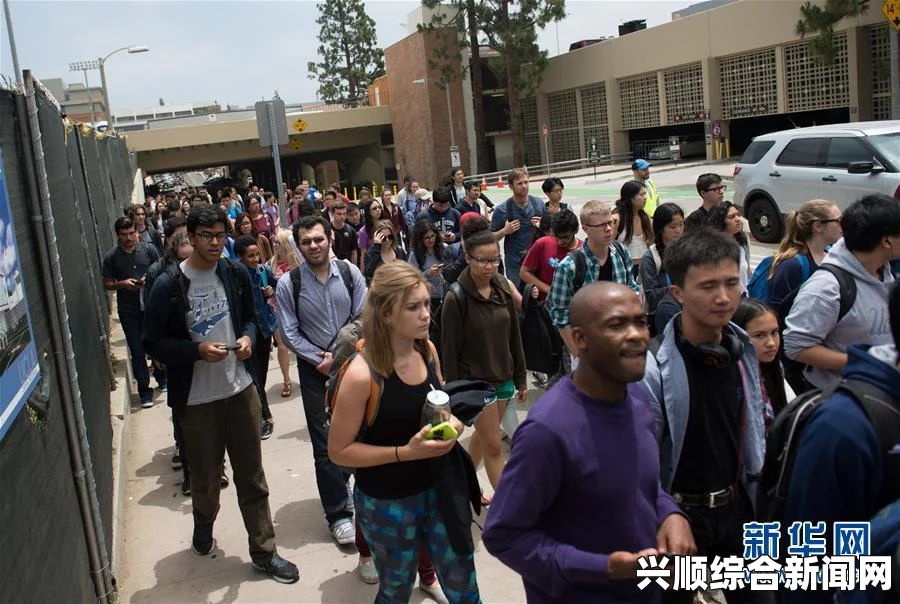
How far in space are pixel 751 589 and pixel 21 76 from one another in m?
4.29

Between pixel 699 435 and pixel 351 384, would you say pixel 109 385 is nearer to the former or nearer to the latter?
pixel 351 384

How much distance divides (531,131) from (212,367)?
158 feet

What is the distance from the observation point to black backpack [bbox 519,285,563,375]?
6199 mm

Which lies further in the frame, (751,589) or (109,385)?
(109,385)

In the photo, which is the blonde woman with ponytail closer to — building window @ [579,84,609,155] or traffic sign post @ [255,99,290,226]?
traffic sign post @ [255,99,290,226]

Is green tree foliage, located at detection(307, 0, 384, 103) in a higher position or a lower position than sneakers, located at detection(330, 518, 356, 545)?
higher

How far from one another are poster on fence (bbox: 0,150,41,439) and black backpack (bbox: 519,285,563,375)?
3.68m

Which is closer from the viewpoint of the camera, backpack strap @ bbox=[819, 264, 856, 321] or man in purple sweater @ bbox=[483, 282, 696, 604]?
man in purple sweater @ bbox=[483, 282, 696, 604]

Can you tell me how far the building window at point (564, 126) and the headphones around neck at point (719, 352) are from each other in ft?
149

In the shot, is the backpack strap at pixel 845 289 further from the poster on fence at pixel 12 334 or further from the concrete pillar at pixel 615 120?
the concrete pillar at pixel 615 120

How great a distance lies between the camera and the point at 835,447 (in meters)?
2.12

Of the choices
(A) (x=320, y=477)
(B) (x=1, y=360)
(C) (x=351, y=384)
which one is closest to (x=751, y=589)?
(C) (x=351, y=384)

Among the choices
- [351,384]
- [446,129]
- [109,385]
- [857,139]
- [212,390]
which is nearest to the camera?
[351,384]

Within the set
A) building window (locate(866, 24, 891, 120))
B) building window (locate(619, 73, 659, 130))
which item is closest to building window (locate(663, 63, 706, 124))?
building window (locate(619, 73, 659, 130))
